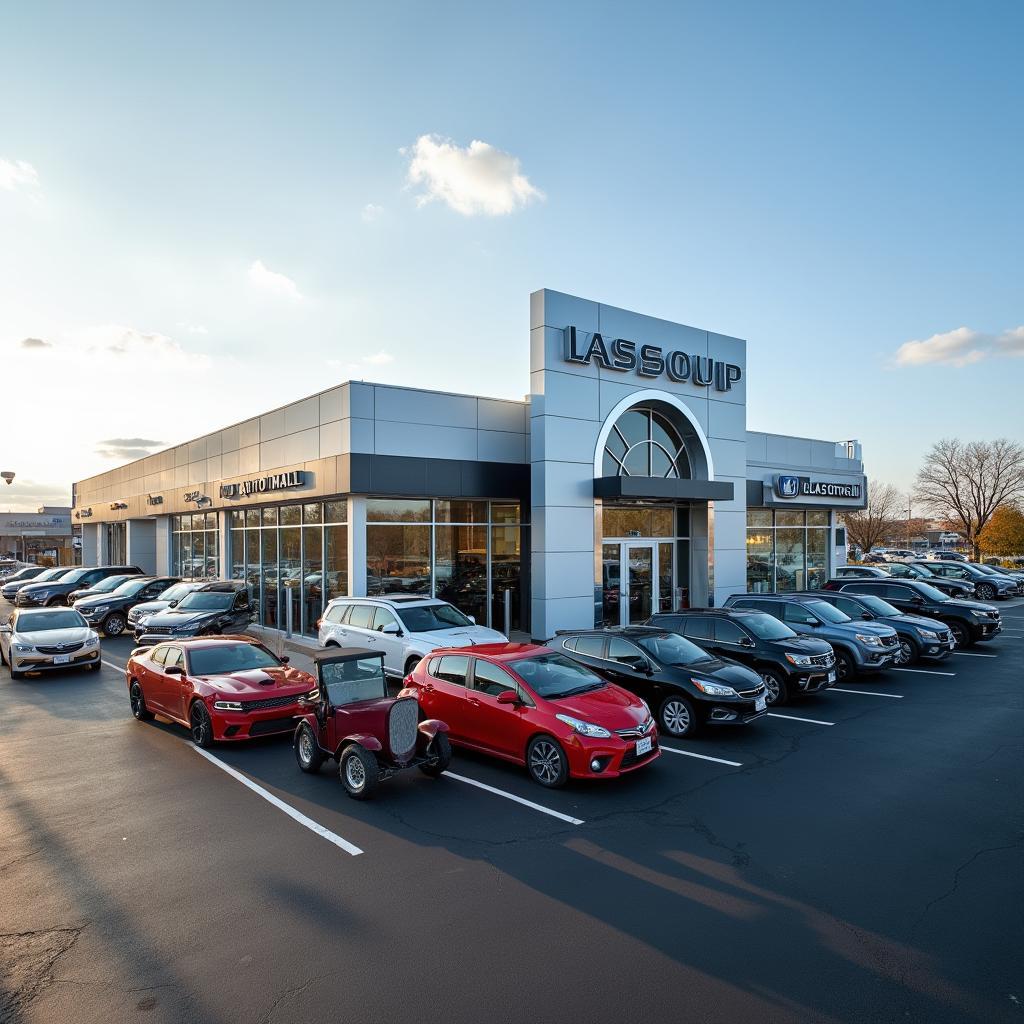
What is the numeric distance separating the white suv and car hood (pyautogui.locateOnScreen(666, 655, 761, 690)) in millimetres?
3918

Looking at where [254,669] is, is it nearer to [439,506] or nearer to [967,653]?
[439,506]

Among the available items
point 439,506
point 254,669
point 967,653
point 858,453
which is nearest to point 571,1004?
point 254,669

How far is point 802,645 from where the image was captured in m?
12.8

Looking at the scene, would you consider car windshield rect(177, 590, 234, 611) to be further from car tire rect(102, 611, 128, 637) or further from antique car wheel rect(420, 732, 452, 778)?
antique car wheel rect(420, 732, 452, 778)

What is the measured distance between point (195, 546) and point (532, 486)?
1785 cm

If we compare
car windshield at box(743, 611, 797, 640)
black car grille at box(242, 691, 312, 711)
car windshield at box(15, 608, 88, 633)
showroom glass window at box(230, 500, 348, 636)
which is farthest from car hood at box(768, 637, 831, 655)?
car windshield at box(15, 608, 88, 633)

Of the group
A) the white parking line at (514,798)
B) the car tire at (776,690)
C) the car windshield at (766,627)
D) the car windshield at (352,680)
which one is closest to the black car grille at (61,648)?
the car windshield at (352,680)

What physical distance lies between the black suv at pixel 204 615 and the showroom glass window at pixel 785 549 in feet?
56.2

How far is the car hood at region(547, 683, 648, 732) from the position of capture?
8.26 m

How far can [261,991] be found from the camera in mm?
4488

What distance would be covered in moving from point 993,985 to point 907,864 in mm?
1738

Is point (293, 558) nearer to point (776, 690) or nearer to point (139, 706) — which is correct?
point (139, 706)

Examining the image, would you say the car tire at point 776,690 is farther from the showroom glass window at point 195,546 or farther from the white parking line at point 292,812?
the showroom glass window at point 195,546

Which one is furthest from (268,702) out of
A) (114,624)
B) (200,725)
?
(114,624)
